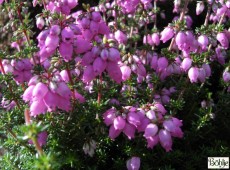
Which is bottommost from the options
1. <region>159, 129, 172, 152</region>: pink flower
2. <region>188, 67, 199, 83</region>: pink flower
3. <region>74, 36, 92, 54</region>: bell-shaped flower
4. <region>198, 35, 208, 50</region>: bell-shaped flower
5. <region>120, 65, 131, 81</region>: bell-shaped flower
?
<region>159, 129, 172, 152</region>: pink flower

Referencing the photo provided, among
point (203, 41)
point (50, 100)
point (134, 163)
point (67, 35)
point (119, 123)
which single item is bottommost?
point (134, 163)

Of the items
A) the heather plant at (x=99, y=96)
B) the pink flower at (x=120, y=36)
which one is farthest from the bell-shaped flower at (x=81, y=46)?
the pink flower at (x=120, y=36)

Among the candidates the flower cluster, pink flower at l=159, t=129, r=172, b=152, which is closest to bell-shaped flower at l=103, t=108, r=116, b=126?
the flower cluster

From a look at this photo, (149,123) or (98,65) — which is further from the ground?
(98,65)

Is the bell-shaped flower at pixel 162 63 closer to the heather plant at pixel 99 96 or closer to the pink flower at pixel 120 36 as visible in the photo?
the heather plant at pixel 99 96

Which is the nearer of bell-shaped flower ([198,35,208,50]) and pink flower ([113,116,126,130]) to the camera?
pink flower ([113,116,126,130])

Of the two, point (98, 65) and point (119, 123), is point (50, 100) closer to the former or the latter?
point (98, 65)

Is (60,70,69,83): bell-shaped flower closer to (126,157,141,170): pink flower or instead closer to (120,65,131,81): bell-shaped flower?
(120,65,131,81): bell-shaped flower

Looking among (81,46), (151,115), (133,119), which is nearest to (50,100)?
(81,46)

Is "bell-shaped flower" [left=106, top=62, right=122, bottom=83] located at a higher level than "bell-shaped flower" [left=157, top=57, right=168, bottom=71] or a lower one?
higher
